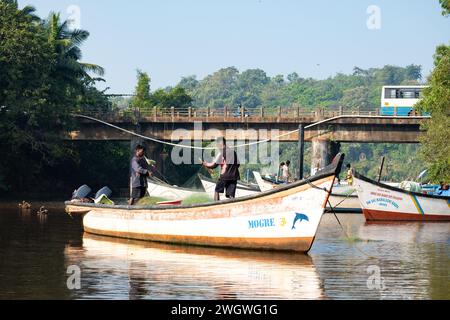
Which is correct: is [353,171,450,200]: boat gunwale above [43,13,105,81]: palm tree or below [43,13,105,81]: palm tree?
below

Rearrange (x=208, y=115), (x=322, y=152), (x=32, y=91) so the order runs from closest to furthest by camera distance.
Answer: (x=32, y=91), (x=322, y=152), (x=208, y=115)

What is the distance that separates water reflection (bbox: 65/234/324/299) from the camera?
15.6 meters

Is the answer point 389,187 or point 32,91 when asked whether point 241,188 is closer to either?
point 389,187

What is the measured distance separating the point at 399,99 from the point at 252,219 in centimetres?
4623

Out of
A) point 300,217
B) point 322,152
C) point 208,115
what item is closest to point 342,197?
point 300,217

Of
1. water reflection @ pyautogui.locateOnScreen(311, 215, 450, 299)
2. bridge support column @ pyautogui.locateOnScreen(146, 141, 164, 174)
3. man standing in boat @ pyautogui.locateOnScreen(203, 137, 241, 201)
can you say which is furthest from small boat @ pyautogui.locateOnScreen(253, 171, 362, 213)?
bridge support column @ pyautogui.locateOnScreen(146, 141, 164, 174)

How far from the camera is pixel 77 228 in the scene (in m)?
29.1

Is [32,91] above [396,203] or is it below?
above

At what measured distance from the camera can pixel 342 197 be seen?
4091 centimetres

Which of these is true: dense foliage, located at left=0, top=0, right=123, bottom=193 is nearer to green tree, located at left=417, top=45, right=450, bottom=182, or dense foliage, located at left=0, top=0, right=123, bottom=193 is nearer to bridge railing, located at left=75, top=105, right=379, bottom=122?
bridge railing, located at left=75, top=105, right=379, bottom=122

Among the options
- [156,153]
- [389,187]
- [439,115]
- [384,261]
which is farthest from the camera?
[156,153]

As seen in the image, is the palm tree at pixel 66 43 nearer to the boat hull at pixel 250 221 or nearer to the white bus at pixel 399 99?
the white bus at pixel 399 99

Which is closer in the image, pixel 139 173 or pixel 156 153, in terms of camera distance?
pixel 139 173

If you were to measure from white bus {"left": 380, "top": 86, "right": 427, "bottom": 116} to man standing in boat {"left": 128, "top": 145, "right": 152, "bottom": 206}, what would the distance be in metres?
42.0
